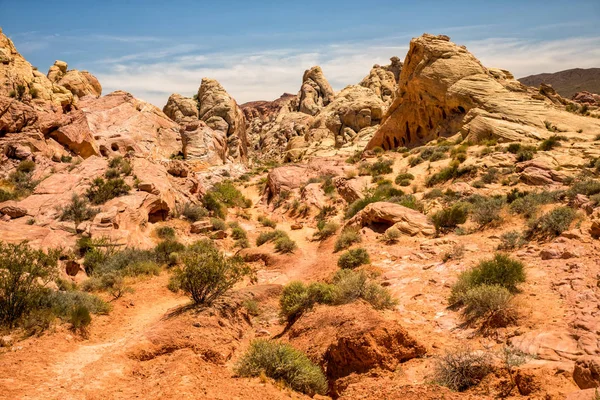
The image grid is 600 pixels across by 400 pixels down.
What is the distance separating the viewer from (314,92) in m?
75.0

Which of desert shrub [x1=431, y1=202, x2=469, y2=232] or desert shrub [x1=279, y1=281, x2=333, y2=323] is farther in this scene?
desert shrub [x1=431, y1=202, x2=469, y2=232]

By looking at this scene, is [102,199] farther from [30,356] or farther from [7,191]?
[30,356]

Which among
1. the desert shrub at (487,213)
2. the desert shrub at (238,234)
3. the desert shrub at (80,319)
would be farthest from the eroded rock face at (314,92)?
the desert shrub at (80,319)

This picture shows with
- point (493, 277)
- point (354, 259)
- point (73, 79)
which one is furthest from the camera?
point (73, 79)

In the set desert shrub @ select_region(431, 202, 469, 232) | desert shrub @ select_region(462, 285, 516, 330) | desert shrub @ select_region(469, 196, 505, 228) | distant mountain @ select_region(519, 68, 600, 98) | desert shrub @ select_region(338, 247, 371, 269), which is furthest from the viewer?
distant mountain @ select_region(519, 68, 600, 98)

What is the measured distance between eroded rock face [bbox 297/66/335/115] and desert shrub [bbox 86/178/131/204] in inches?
2194

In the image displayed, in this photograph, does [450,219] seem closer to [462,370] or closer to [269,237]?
[269,237]

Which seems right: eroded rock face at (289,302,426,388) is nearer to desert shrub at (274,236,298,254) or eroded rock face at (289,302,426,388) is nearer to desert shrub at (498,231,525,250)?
desert shrub at (498,231,525,250)

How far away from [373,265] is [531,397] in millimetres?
7204

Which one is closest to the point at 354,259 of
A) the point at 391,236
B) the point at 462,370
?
the point at 391,236

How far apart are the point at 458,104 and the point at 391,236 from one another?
61.0 ft

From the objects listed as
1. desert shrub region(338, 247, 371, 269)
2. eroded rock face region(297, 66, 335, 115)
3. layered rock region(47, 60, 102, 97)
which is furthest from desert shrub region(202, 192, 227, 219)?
A: eroded rock face region(297, 66, 335, 115)

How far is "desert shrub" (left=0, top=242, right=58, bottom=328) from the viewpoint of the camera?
27.5 feet

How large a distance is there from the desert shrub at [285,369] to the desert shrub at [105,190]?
505 inches
